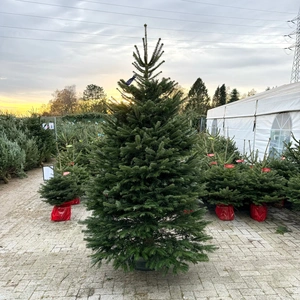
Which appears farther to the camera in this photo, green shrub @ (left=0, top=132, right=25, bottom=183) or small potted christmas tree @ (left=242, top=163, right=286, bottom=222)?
green shrub @ (left=0, top=132, right=25, bottom=183)

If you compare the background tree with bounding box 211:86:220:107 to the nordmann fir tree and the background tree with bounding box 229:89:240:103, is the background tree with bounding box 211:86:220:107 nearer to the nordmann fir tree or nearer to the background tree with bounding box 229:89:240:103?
the background tree with bounding box 229:89:240:103

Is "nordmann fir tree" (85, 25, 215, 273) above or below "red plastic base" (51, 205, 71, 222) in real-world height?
above

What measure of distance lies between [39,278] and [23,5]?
1162cm

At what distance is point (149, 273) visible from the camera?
2682 millimetres

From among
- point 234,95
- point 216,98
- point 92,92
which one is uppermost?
point 234,95

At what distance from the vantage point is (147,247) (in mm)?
2291

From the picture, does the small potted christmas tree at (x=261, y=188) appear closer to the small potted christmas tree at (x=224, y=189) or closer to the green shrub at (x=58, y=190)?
the small potted christmas tree at (x=224, y=189)

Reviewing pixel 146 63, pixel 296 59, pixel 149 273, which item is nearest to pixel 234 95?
pixel 296 59

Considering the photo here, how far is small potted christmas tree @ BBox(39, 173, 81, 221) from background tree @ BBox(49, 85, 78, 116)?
1030 inches

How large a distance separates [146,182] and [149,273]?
44.1 inches

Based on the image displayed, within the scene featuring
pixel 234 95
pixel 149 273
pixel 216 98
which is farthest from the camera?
pixel 216 98

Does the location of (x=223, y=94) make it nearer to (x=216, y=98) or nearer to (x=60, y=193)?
(x=216, y=98)

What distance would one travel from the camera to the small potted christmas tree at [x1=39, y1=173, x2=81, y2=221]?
420 cm

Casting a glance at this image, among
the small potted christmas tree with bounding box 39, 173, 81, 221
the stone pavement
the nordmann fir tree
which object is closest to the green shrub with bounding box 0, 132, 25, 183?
the stone pavement
